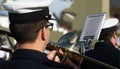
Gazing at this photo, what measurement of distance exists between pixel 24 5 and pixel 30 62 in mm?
365

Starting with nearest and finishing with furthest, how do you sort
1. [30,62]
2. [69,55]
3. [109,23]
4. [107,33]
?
[30,62] → [69,55] → [107,33] → [109,23]

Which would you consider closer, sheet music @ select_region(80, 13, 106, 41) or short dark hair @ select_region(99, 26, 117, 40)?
sheet music @ select_region(80, 13, 106, 41)

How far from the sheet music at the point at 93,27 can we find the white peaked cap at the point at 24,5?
75.7 inches

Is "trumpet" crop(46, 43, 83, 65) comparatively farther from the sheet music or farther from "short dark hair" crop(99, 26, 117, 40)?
"short dark hair" crop(99, 26, 117, 40)

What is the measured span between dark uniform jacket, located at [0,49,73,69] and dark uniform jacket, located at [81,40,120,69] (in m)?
2.06

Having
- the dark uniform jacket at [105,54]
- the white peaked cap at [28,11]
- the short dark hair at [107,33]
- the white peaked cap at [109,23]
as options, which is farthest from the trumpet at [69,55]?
the white peaked cap at [109,23]

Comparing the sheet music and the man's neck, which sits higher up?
the man's neck

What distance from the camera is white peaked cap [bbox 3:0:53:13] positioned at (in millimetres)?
2590

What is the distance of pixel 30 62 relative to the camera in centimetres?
243

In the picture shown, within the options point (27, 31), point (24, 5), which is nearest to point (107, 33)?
point (24, 5)

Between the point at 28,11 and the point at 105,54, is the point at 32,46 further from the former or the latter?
the point at 105,54

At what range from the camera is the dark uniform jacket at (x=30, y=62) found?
2.43m

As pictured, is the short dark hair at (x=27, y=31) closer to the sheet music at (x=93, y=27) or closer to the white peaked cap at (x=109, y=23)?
the sheet music at (x=93, y=27)

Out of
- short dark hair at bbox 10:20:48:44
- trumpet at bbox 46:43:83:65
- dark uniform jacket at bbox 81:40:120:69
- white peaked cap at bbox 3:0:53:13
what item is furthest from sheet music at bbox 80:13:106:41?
short dark hair at bbox 10:20:48:44
